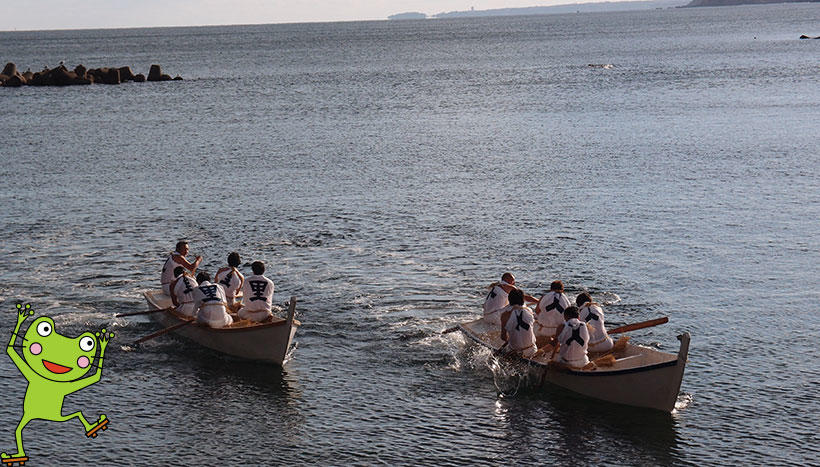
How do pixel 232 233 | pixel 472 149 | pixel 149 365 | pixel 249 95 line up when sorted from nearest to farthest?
pixel 149 365 < pixel 232 233 < pixel 472 149 < pixel 249 95

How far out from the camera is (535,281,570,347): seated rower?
23.2m

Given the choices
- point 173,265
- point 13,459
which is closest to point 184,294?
point 173,265

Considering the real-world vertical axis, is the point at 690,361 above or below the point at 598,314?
below

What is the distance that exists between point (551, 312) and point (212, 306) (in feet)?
27.5

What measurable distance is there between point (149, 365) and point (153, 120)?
56771 millimetres

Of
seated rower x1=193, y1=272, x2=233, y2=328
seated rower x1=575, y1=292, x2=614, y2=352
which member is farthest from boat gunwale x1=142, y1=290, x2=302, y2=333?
seated rower x1=575, y1=292, x2=614, y2=352

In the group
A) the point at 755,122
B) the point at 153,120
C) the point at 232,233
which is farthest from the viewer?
the point at 153,120

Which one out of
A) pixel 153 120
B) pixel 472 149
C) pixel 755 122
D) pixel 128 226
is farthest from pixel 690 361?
pixel 153 120

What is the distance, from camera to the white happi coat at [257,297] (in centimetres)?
2391

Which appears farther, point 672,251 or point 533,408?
point 672,251

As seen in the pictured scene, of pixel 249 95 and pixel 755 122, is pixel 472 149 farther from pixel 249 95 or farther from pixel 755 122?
pixel 249 95

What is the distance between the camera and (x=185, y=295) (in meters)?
25.3

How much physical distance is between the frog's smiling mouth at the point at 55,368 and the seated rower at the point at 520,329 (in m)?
11.6

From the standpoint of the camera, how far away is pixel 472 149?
58.7 m
